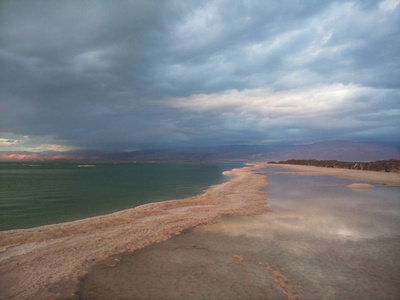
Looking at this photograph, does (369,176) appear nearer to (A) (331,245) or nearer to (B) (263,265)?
(A) (331,245)

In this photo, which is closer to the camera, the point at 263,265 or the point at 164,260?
the point at 263,265

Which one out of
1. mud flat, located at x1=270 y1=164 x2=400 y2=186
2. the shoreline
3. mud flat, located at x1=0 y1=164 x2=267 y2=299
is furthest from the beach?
mud flat, located at x1=270 y1=164 x2=400 y2=186

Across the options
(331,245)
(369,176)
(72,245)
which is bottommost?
(72,245)

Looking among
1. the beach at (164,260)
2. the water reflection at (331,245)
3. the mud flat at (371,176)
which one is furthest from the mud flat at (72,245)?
the mud flat at (371,176)

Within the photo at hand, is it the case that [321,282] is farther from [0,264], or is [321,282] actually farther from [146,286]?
[0,264]

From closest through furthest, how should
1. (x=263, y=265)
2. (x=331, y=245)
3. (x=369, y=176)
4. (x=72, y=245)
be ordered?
(x=263, y=265) < (x=72, y=245) < (x=331, y=245) < (x=369, y=176)

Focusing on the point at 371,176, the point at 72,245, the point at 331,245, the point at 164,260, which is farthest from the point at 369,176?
the point at 72,245

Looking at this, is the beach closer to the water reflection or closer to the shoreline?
the water reflection

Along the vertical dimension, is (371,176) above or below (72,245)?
above
